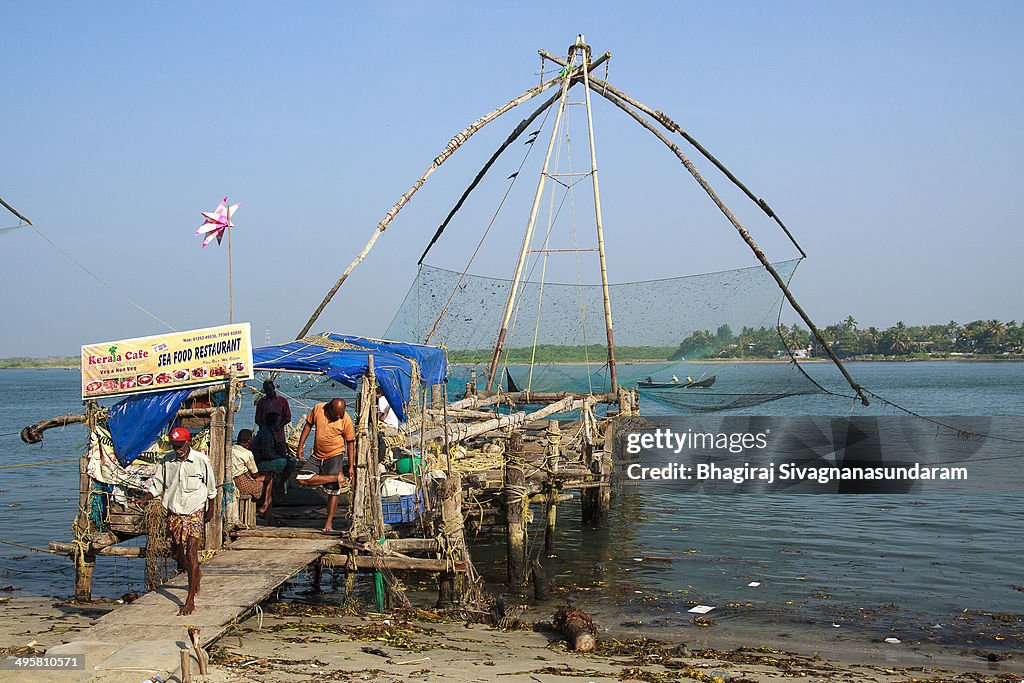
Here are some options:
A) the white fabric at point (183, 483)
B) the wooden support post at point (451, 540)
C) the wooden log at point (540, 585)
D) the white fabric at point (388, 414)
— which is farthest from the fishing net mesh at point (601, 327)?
the white fabric at point (183, 483)

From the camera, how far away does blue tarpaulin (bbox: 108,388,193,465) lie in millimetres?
8344

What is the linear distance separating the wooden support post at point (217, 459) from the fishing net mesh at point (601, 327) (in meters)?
7.02

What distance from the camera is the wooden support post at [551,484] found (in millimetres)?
11500

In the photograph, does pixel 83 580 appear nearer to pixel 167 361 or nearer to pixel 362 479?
pixel 167 361

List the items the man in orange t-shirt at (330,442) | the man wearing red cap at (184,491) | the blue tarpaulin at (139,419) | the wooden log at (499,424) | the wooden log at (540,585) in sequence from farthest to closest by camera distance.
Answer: the wooden log at (499,424), the wooden log at (540,585), the man in orange t-shirt at (330,442), the blue tarpaulin at (139,419), the man wearing red cap at (184,491)

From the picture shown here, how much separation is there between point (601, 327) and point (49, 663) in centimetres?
1069

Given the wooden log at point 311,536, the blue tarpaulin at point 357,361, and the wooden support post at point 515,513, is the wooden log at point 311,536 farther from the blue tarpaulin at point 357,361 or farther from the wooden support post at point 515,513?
the wooden support post at point 515,513

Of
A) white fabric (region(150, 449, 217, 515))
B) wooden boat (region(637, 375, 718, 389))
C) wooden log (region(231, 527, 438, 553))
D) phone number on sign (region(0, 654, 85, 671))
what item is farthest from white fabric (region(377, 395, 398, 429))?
wooden boat (region(637, 375, 718, 389))

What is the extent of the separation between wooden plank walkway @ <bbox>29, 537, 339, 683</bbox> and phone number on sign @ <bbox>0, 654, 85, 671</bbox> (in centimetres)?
5

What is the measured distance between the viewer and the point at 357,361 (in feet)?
29.1

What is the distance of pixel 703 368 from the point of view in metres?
15.6

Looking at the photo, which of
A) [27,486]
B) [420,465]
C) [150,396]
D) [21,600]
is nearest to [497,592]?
[420,465]

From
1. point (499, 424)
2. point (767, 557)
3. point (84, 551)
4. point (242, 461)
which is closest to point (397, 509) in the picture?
point (242, 461)

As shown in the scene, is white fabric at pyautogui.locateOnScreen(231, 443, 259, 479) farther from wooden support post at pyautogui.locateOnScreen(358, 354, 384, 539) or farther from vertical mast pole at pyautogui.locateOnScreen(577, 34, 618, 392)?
vertical mast pole at pyautogui.locateOnScreen(577, 34, 618, 392)
